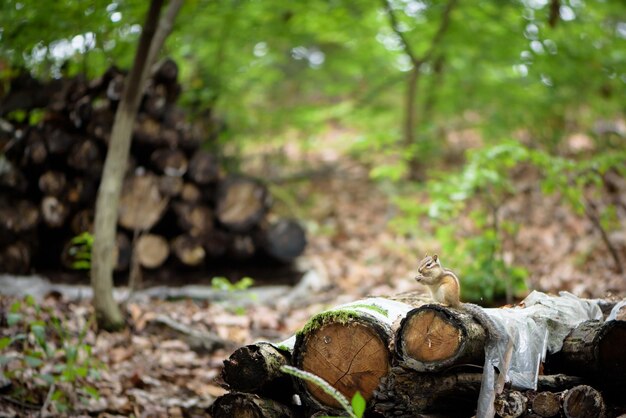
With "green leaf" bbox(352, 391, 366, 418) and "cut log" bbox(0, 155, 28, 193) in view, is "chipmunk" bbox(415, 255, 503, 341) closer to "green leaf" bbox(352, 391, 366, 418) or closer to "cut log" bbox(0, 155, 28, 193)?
"green leaf" bbox(352, 391, 366, 418)

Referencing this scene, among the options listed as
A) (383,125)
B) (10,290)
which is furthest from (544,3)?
(10,290)

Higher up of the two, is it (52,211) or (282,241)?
(52,211)

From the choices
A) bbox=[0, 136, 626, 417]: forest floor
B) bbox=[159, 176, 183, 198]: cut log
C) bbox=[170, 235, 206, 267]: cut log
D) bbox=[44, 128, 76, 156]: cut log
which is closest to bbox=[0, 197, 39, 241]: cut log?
bbox=[44, 128, 76, 156]: cut log

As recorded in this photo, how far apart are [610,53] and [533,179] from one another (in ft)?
6.94

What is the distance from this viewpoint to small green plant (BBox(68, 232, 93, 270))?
4781 millimetres

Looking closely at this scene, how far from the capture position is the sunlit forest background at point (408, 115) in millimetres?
5508

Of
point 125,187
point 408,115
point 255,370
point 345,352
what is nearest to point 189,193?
point 125,187

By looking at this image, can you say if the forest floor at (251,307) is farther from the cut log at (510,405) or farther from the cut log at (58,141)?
the cut log at (58,141)

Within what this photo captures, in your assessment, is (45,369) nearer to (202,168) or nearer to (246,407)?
(246,407)

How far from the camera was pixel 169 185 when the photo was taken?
6227 millimetres

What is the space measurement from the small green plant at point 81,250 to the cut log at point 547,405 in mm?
3571

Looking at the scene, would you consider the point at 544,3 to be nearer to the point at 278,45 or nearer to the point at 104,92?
the point at 278,45

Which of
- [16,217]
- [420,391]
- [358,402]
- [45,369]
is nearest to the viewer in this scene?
[358,402]

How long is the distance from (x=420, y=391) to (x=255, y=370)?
728 mm
